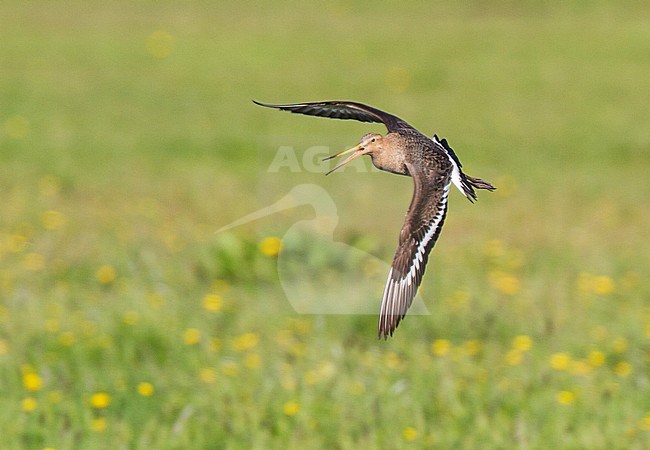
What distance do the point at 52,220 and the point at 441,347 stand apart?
3.95m

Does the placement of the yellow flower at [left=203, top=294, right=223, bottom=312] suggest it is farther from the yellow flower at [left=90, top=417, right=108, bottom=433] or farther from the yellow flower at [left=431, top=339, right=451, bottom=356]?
the yellow flower at [left=90, top=417, right=108, bottom=433]

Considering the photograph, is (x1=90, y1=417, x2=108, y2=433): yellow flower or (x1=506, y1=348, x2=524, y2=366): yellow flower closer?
(x1=90, y1=417, x2=108, y2=433): yellow flower

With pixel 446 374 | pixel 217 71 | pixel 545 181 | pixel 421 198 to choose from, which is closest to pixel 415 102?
pixel 217 71

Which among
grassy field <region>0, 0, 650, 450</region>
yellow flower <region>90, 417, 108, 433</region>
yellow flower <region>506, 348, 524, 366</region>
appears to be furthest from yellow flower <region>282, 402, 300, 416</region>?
yellow flower <region>506, 348, 524, 366</region>

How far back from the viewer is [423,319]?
5387 millimetres

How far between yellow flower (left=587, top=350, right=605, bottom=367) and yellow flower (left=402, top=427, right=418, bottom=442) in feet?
3.68

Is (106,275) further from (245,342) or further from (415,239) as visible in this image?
(415,239)

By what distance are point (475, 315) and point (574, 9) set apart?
1696 centimetres

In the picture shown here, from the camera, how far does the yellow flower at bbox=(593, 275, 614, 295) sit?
609cm

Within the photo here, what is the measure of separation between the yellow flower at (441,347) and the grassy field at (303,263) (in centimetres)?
2

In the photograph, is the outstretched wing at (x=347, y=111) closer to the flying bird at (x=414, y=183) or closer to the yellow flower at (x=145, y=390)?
the flying bird at (x=414, y=183)

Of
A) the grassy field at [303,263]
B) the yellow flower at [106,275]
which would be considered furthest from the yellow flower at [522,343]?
the yellow flower at [106,275]

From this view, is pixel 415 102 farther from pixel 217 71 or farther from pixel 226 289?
pixel 226 289

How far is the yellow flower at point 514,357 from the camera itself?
479cm
